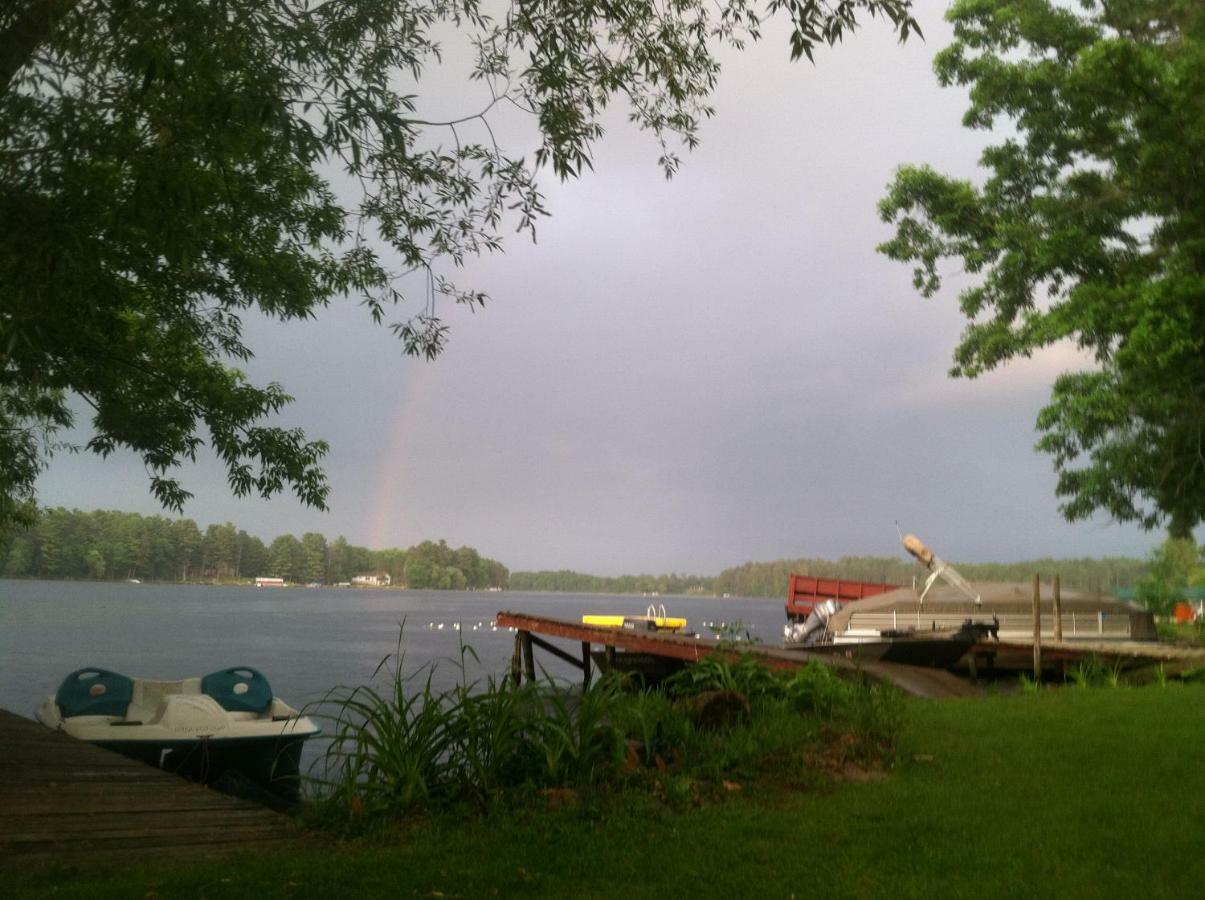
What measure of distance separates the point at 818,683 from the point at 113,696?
8445 mm

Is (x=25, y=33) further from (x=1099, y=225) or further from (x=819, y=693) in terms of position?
(x=1099, y=225)

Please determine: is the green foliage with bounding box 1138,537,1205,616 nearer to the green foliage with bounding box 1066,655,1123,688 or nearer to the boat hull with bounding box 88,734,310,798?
the green foliage with bounding box 1066,655,1123,688

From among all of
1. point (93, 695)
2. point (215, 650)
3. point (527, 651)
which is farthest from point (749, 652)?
point (215, 650)

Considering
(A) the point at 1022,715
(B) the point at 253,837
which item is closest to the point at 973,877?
(B) the point at 253,837

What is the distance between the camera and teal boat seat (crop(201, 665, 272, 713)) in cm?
1293

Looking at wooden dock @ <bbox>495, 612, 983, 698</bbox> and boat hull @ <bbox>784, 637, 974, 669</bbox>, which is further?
boat hull @ <bbox>784, 637, 974, 669</bbox>

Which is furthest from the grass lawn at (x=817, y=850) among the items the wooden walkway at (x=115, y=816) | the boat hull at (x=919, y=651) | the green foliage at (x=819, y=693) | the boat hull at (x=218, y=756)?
the boat hull at (x=919, y=651)

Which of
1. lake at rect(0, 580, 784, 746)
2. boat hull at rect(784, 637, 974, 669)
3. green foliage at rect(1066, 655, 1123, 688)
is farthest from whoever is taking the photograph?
lake at rect(0, 580, 784, 746)

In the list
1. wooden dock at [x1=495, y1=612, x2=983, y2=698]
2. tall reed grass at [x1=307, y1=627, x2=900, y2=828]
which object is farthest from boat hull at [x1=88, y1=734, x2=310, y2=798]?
wooden dock at [x1=495, y1=612, x2=983, y2=698]

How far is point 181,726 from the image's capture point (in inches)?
462

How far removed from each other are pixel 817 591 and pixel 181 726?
34036 mm

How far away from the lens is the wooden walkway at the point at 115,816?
18.1 ft

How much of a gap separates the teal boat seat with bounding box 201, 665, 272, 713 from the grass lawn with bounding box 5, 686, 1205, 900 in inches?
321

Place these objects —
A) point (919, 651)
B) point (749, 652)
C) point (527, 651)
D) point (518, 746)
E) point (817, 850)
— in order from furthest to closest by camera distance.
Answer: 1. point (527, 651)
2. point (919, 651)
3. point (749, 652)
4. point (518, 746)
5. point (817, 850)
